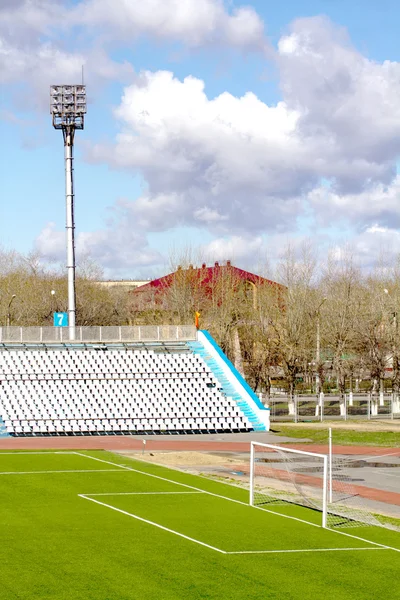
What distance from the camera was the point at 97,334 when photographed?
5103cm

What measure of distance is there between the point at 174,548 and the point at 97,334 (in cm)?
3468

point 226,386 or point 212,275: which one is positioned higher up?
point 212,275

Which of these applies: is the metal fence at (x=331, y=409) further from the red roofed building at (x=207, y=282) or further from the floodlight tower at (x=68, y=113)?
the floodlight tower at (x=68, y=113)

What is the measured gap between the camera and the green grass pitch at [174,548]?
13.9 meters

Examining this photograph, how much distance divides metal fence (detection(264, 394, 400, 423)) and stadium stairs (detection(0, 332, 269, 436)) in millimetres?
5093

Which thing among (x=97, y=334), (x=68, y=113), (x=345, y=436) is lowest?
(x=345, y=436)

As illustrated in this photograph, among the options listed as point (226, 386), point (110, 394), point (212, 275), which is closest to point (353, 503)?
point (226, 386)

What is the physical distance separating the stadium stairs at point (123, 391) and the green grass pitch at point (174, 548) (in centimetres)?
1821

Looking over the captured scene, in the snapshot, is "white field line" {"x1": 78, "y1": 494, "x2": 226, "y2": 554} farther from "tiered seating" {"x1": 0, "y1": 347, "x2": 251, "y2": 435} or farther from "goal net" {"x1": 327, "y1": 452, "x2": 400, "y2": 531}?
"tiered seating" {"x1": 0, "y1": 347, "x2": 251, "y2": 435}

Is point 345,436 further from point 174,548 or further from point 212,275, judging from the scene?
point 212,275

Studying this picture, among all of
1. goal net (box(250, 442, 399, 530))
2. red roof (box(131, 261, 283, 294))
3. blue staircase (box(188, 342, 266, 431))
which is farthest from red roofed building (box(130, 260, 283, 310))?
goal net (box(250, 442, 399, 530))

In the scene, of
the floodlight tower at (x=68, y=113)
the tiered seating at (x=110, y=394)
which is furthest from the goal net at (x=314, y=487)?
the floodlight tower at (x=68, y=113)

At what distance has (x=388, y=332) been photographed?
62625mm

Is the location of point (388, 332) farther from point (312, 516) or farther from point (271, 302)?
point (312, 516)
